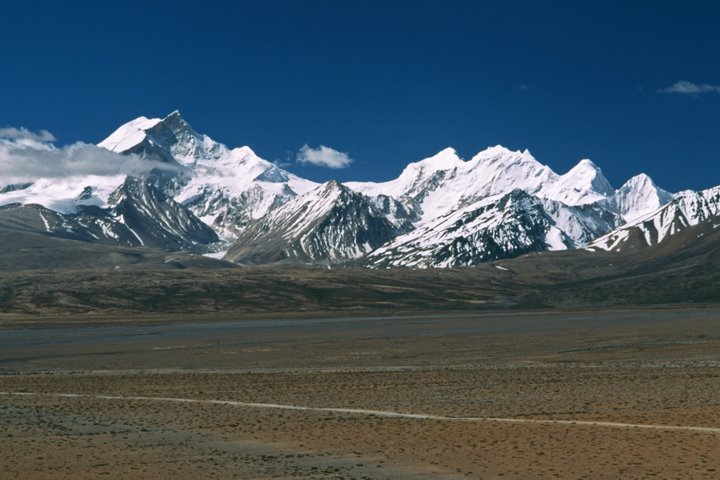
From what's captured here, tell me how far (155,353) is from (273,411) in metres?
42.3

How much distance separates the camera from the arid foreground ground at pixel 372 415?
2561cm

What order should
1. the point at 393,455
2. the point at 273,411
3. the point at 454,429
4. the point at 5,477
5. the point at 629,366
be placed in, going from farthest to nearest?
the point at 629,366, the point at 273,411, the point at 454,429, the point at 393,455, the point at 5,477

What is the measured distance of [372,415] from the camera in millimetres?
35062

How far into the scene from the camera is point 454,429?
3131 cm

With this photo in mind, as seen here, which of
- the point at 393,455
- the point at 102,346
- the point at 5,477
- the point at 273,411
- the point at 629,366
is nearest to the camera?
the point at 5,477

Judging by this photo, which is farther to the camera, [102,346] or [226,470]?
[102,346]

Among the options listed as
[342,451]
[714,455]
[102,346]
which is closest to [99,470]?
[342,451]

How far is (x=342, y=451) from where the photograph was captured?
92.0 ft

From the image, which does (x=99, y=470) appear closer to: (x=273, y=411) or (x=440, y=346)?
(x=273, y=411)

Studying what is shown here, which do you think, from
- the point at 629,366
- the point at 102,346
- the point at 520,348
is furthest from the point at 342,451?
the point at 102,346

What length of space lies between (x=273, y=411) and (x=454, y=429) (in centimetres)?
839

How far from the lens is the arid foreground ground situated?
2561 cm

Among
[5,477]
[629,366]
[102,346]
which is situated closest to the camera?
[5,477]

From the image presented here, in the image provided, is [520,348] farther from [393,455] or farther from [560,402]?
[393,455]
